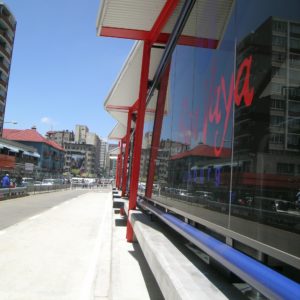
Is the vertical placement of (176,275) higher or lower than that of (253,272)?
lower

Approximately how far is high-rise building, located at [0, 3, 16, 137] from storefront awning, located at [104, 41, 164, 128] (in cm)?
6086

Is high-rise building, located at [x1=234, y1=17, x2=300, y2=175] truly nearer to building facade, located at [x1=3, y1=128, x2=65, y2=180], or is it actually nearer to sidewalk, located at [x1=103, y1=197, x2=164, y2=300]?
sidewalk, located at [x1=103, y1=197, x2=164, y2=300]

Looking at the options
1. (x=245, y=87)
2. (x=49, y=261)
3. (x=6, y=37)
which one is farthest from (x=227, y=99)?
(x=6, y=37)

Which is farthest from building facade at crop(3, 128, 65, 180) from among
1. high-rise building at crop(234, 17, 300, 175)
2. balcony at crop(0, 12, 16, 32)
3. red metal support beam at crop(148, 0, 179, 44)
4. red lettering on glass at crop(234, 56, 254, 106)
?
high-rise building at crop(234, 17, 300, 175)

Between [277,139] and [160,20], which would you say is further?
[160,20]

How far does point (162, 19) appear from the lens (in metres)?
7.89

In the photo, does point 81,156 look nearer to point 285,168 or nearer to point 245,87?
point 245,87

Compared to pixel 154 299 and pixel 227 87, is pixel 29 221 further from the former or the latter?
pixel 227 87

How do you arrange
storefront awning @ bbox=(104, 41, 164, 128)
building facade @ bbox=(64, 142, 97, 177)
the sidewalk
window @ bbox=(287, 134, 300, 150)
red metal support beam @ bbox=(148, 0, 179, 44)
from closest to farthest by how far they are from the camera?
window @ bbox=(287, 134, 300, 150), the sidewalk, red metal support beam @ bbox=(148, 0, 179, 44), storefront awning @ bbox=(104, 41, 164, 128), building facade @ bbox=(64, 142, 97, 177)

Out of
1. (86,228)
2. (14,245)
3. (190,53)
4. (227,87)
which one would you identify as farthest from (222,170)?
(86,228)

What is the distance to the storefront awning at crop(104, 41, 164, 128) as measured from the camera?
1014 centimetres

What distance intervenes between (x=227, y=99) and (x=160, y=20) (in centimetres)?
511

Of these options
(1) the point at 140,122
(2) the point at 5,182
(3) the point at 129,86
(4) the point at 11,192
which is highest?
(3) the point at 129,86

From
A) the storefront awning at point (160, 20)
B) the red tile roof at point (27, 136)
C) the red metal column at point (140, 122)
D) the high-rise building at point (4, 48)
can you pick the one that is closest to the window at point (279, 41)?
the storefront awning at point (160, 20)
